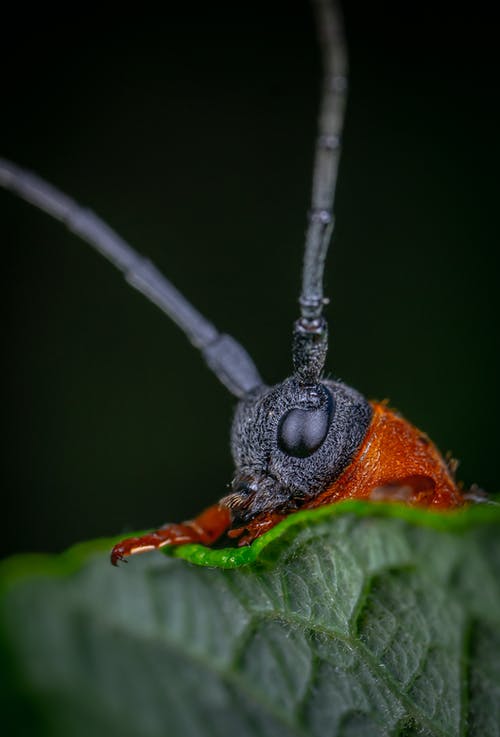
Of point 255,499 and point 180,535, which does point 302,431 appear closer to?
point 255,499

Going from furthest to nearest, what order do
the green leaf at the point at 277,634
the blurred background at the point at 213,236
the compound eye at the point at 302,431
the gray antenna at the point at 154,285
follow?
the blurred background at the point at 213,236 → the gray antenna at the point at 154,285 → the compound eye at the point at 302,431 → the green leaf at the point at 277,634

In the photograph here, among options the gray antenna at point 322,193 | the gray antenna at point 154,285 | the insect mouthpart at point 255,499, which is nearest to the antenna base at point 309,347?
the gray antenna at point 322,193

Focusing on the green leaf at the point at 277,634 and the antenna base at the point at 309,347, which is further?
the antenna base at the point at 309,347

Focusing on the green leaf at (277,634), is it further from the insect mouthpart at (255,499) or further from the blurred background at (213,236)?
the blurred background at (213,236)

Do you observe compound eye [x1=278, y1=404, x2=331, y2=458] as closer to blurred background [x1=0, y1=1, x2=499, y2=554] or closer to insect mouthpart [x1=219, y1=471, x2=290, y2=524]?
insect mouthpart [x1=219, y1=471, x2=290, y2=524]

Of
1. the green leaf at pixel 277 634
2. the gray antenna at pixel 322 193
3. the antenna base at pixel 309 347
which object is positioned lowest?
the green leaf at pixel 277 634

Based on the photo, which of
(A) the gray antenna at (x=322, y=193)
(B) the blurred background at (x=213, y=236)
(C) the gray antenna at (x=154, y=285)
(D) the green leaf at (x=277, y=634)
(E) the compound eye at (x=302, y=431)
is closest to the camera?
Answer: (D) the green leaf at (x=277, y=634)

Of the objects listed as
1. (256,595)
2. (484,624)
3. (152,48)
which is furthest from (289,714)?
(152,48)
